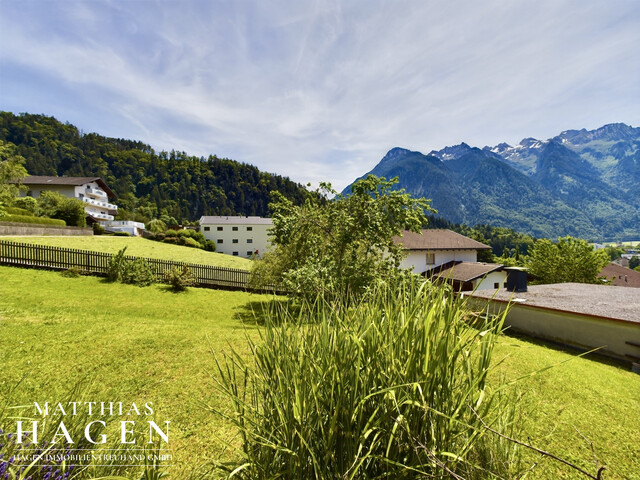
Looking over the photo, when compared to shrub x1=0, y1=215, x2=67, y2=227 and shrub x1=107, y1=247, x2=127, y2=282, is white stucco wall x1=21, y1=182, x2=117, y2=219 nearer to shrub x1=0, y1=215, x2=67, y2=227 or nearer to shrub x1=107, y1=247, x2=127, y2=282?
shrub x1=0, y1=215, x2=67, y2=227

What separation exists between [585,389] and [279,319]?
28.7 ft

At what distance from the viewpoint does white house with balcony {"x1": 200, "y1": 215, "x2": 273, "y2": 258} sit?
2250 inches

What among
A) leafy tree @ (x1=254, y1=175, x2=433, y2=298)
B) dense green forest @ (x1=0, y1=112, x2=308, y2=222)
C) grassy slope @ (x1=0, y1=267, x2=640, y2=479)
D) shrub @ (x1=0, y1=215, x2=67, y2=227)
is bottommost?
grassy slope @ (x1=0, y1=267, x2=640, y2=479)

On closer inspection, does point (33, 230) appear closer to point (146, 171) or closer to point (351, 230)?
point (351, 230)

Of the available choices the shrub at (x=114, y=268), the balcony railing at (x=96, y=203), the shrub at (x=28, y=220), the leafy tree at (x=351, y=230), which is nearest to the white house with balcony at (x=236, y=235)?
the balcony railing at (x=96, y=203)

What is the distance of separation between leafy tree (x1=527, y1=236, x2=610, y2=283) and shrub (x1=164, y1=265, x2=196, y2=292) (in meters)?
29.4

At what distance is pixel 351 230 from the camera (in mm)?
13008

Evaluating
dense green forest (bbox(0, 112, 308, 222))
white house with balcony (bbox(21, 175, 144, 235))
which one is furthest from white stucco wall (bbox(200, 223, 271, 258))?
dense green forest (bbox(0, 112, 308, 222))

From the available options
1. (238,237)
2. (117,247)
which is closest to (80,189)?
(238,237)

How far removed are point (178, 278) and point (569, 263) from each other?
30.6m

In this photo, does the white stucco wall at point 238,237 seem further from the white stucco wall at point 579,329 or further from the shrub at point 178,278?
the white stucco wall at point 579,329

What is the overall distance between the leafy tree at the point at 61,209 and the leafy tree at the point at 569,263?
169ft

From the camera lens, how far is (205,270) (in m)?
19.7

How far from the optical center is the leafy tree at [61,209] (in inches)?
1374
